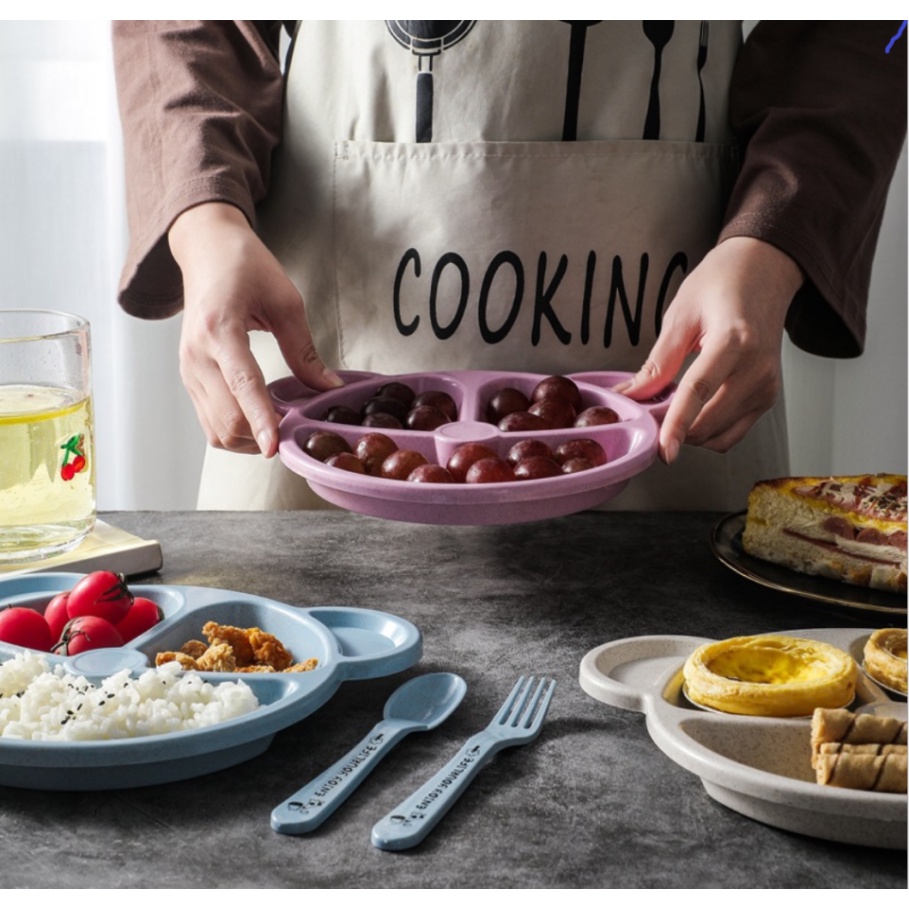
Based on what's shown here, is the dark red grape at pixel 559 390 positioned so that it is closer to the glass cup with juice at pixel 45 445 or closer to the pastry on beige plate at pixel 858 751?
the glass cup with juice at pixel 45 445

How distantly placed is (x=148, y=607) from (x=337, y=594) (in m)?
0.18

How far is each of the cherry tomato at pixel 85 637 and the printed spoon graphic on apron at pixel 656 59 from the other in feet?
2.66

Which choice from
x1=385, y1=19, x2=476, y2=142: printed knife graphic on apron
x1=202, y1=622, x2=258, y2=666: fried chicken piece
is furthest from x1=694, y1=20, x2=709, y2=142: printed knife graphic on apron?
x1=202, y1=622, x2=258, y2=666: fried chicken piece

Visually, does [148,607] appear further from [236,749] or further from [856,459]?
[856,459]

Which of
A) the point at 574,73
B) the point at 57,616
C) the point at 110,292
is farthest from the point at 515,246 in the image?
the point at 110,292

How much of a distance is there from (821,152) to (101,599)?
0.88m

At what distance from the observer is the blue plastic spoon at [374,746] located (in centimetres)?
64

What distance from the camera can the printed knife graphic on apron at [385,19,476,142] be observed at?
1.28 metres

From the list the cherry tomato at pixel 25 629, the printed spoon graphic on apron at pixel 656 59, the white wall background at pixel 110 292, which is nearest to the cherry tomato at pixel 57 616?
the cherry tomato at pixel 25 629

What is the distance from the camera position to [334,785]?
2.18 ft

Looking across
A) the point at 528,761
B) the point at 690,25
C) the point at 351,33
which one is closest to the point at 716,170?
the point at 690,25

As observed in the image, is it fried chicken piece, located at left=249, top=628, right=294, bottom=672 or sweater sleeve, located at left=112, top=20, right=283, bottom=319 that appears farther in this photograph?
sweater sleeve, located at left=112, top=20, right=283, bottom=319

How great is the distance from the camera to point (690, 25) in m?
1.32

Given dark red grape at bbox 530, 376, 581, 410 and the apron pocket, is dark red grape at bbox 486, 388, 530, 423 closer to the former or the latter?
dark red grape at bbox 530, 376, 581, 410
